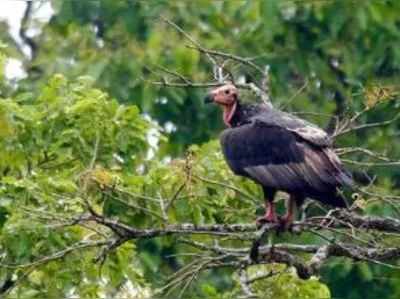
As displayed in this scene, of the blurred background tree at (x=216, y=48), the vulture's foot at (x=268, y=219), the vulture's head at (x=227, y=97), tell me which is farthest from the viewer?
the blurred background tree at (x=216, y=48)

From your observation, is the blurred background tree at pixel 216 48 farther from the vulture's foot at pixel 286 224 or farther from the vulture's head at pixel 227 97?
the vulture's foot at pixel 286 224

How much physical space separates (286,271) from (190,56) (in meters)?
7.01

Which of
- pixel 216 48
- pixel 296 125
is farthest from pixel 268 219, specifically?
pixel 216 48

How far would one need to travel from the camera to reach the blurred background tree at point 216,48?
18.1 m

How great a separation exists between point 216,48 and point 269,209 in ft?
27.1

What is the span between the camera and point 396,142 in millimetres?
16625

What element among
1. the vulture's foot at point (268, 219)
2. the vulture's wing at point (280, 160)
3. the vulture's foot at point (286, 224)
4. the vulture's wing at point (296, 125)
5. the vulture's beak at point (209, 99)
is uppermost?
the vulture's beak at point (209, 99)

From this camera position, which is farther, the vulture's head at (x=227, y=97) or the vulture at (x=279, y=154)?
the vulture's head at (x=227, y=97)

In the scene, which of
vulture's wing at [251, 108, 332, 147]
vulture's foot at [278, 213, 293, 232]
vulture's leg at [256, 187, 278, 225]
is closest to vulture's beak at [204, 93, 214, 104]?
vulture's wing at [251, 108, 332, 147]

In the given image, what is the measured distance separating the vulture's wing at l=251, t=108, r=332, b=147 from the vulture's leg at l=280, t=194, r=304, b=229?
0.35m

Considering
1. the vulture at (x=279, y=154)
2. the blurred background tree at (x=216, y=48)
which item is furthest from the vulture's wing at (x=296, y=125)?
the blurred background tree at (x=216, y=48)

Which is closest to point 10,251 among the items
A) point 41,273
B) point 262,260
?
point 41,273

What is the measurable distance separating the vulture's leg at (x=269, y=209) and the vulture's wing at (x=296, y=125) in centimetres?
39

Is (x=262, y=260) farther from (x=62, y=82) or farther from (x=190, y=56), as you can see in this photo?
(x=190, y=56)
